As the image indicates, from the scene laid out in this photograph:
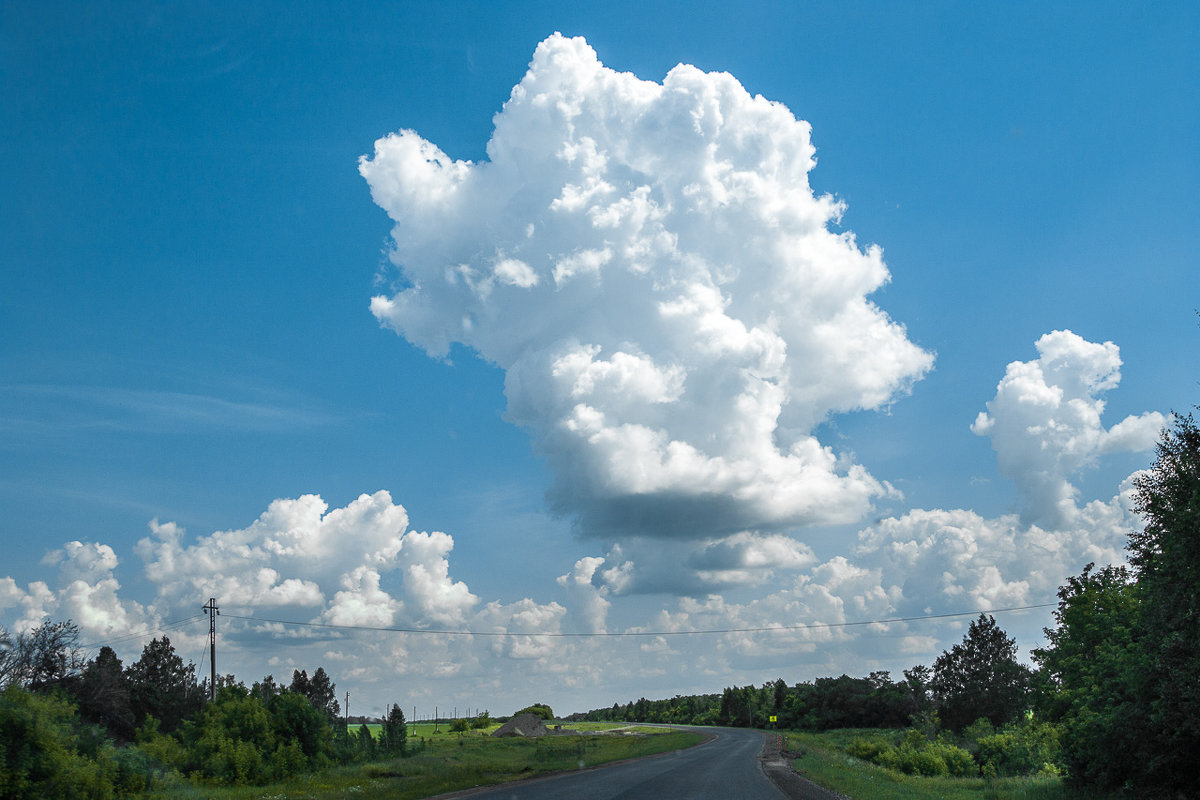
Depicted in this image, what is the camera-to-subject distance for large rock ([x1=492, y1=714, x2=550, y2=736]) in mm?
131825

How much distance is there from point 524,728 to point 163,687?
60.8 metres

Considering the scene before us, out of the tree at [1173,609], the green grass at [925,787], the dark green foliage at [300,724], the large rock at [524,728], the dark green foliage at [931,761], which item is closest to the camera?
the tree at [1173,609]

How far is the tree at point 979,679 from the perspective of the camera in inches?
4281

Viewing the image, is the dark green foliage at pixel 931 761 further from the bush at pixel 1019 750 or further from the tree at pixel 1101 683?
the tree at pixel 1101 683

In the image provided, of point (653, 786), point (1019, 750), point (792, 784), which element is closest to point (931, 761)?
point (1019, 750)

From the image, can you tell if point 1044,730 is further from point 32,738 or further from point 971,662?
point 971,662

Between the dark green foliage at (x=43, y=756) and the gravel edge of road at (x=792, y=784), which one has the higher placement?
the dark green foliage at (x=43, y=756)

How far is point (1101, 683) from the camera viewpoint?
3275 centimetres

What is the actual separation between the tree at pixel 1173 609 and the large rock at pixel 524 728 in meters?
115

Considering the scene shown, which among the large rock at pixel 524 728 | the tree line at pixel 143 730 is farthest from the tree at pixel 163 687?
the large rock at pixel 524 728

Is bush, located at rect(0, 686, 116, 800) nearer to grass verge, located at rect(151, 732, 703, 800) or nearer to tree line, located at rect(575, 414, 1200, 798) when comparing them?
grass verge, located at rect(151, 732, 703, 800)

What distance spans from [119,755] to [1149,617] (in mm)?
36791

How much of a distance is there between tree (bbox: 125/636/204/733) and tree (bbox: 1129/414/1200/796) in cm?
8385

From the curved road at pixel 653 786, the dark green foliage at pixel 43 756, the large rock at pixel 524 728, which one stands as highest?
the dark green foliage at pixel 43 756
